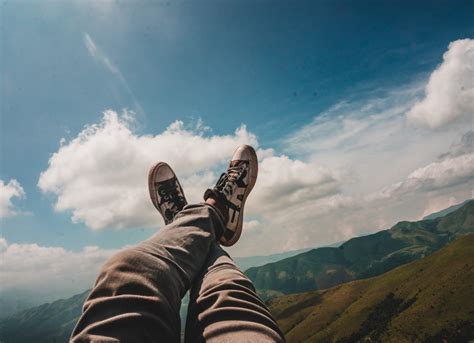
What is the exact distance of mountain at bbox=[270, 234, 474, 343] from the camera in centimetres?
8694

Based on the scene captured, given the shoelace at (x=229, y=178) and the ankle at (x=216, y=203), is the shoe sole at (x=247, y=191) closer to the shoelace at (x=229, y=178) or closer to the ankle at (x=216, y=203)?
the shoelace at (x=229, y=178)

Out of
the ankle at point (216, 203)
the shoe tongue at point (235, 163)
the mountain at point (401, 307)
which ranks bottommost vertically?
the mountain at point (401, 307)

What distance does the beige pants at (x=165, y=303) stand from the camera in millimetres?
2010

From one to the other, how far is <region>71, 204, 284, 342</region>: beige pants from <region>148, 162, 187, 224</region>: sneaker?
5.12 m

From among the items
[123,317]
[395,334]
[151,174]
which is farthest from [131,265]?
[395,334]

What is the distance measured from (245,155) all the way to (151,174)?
2950 mm

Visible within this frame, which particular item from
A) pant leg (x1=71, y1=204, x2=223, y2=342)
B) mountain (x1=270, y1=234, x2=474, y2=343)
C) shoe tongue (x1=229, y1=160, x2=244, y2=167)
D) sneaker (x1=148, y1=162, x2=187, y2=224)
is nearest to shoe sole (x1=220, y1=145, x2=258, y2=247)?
shoe tongue (x1=229, y1=160, x2=244, y2=167)

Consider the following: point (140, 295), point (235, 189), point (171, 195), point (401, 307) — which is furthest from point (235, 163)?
point (401, 307)

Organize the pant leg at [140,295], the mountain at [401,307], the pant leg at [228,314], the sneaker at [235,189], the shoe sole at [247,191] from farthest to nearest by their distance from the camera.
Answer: the mountain at [401,307], the shoe sole at [247,191], the sneaker at [235,189], the pant leg at [228,314], the pant leg at [140,295]

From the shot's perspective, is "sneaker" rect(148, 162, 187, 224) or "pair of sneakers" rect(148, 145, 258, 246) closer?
"pair of sneakers" rect(148, 145, 258, 246)

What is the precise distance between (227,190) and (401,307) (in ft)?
421

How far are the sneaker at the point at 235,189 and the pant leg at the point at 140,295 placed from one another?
2886 mm

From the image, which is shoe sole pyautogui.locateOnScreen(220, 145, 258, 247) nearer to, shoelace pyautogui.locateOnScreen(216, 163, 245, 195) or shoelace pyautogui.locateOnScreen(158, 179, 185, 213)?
shoelace pyautogui.locateOnScreen(216, 163, 245, 195)

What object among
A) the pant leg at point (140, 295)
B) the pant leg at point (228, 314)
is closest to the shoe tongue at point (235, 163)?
the pant leg at point (140, 295)
